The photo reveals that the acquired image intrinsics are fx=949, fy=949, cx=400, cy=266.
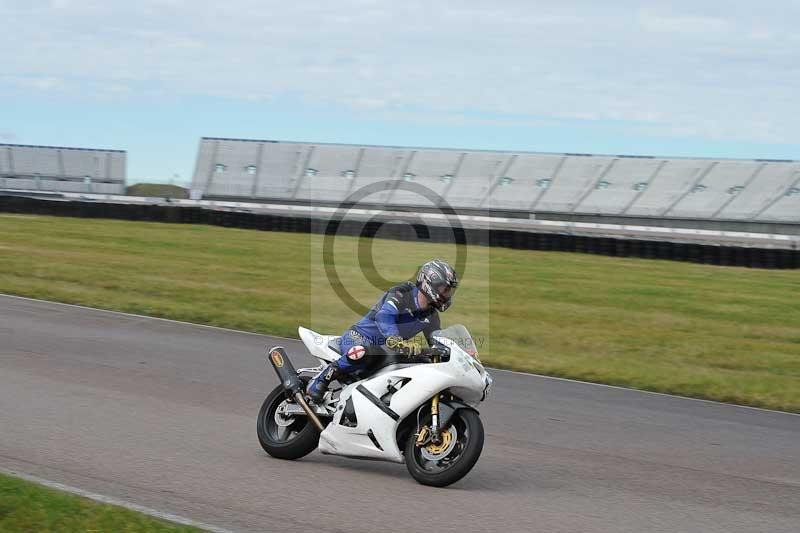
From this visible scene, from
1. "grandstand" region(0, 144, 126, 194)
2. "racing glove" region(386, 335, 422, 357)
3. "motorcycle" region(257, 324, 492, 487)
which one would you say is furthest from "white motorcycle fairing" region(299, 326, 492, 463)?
"grandstand" region(0, 144, 126, 194)

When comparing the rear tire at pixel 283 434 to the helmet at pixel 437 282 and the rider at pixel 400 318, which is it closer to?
the rider at pixel 400 318

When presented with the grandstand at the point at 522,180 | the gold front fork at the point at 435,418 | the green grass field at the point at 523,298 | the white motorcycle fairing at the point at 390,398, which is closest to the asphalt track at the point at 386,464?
the white motorcycle fairing at the point at 390,398

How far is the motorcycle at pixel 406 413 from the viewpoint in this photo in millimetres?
6559

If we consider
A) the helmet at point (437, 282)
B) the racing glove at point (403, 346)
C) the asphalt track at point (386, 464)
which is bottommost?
the asphalt track at point (386, 464)

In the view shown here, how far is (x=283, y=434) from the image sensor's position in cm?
761

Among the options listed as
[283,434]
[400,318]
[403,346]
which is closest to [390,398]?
[403,346]

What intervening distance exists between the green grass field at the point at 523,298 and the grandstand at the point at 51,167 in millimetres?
23756

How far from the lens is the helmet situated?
6.67 meters

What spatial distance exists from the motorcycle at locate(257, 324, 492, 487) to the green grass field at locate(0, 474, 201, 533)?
1.97 metres

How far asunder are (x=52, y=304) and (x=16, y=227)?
15.3 m

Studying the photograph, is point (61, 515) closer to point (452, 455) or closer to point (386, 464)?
point (452, 455)

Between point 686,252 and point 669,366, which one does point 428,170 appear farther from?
point 669,366

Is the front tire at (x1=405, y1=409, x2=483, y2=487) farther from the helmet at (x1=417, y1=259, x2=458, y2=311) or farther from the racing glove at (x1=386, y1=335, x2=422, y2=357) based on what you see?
the helmet at (x1=417, y1=259, x2=458, y2=311)

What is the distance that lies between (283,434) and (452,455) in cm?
162
